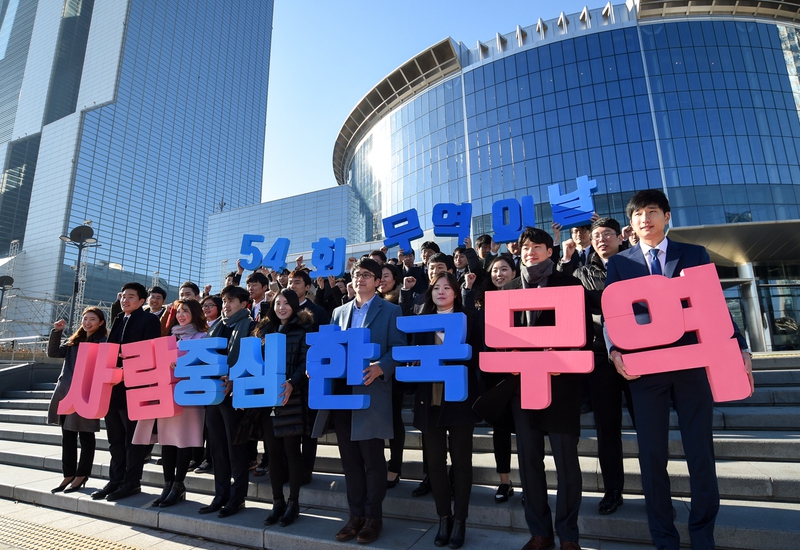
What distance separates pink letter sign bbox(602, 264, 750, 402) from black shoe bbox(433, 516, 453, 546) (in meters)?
1.62

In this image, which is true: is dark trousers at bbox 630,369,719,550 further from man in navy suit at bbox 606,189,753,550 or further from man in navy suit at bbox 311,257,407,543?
man in navy suit at bbox 311,257,407,543

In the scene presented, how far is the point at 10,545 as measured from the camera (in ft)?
11.9

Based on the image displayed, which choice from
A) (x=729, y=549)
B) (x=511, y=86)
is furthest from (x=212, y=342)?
(x=511, y=86)

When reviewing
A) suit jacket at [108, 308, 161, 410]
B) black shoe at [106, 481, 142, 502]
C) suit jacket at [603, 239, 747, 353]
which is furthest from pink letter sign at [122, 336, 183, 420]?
suit jacket at [603, 239, 747, 353]

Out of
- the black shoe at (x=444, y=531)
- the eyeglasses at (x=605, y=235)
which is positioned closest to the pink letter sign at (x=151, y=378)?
the black shoe at (x=444, y=531)

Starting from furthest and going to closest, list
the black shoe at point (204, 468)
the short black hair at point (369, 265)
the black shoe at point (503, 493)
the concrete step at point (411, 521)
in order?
the black shoe at point (204, 468) → the short black hair at point (369, 265) → the black shoe at point (503, 493) → the concrete step at point (411, 521)

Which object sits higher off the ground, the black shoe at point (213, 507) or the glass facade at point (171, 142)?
the glass facade at point (171, 142)

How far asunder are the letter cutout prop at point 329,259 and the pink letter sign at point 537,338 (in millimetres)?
5313

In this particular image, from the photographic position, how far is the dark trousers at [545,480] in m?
2.65

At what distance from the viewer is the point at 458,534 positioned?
2.92 meters

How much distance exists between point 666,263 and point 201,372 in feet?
12.8

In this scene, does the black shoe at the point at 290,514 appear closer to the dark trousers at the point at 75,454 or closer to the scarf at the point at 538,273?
the scarf at the point at 538,273

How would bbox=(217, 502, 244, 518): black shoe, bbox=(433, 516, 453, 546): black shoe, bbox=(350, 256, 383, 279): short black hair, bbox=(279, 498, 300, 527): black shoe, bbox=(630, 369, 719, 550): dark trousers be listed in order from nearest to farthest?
bbox=(630, 369, 719, 550): dark trousers < bbox=(433, 516, 453, 546): black shoe < bbox=(279, 498, 300, 527): black shoe < bbox=(350, 256, 383, 279): short black hair < bbox=(217, 502, 244, 518): black shoe

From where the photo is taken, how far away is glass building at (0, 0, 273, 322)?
2660 inches
